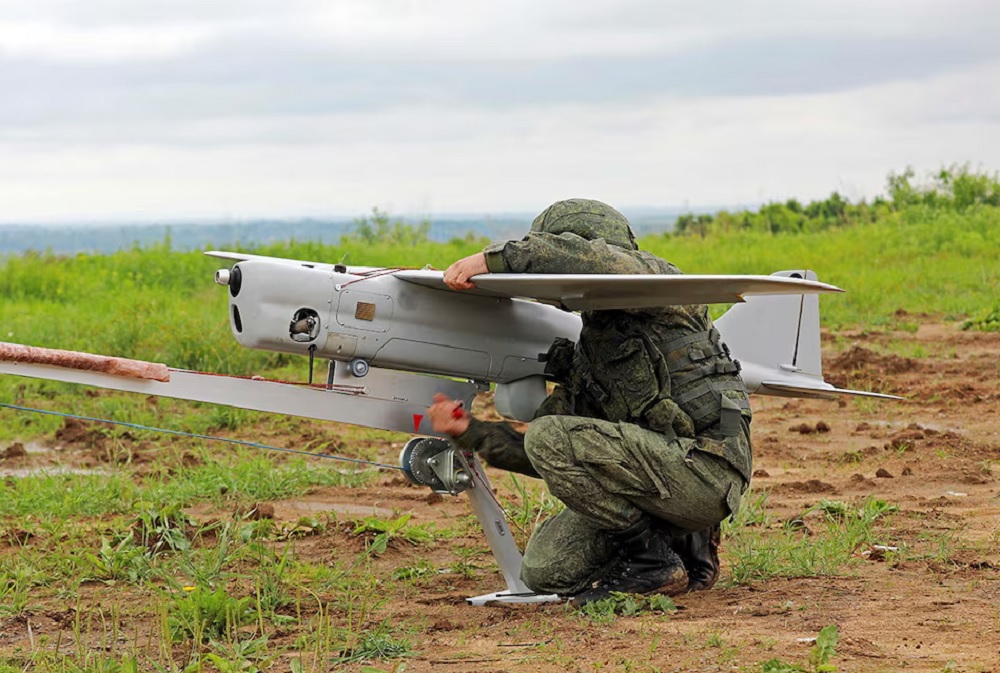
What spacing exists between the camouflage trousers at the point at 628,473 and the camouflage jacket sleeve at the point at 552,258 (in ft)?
1.82

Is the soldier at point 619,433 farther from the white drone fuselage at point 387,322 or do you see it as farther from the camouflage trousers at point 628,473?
the white drone fuselage at point 387,322

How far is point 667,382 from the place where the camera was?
4773 millimetres

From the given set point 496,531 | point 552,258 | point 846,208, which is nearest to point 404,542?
point 496,531

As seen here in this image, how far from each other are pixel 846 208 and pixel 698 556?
58.1ft

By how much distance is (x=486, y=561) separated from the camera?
5762 mm

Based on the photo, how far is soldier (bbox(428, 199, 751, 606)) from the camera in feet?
15.2

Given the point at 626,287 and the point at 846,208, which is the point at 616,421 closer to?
the point at 626,287

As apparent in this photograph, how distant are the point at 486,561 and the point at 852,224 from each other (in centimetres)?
1528

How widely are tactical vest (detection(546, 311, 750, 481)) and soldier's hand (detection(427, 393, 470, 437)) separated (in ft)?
1.54

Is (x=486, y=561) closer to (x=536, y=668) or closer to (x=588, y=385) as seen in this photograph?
(x=588, y=385)

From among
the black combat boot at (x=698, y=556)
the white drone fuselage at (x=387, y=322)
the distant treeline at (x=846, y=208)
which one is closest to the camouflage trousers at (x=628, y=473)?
the black combat boot at (x=698, y=556)

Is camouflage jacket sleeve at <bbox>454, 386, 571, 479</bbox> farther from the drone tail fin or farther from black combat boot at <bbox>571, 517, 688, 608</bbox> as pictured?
the drone tail fin

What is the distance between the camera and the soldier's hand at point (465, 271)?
14.7 ft

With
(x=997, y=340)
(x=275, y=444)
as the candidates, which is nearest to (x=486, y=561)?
(x=275, y=444)
